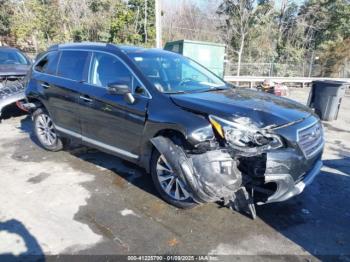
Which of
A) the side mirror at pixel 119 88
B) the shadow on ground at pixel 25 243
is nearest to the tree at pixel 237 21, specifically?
the side mirror at pixel 119 88

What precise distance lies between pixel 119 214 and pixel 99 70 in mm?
2072

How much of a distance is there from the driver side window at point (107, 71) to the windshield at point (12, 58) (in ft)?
19.8

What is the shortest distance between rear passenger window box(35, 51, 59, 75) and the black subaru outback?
0.08m

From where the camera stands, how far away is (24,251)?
8.84 ft

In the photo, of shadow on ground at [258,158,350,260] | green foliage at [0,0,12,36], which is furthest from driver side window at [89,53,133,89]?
green foliage at [0,0,12,36]

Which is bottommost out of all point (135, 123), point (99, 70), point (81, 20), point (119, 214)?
point (119, 214)

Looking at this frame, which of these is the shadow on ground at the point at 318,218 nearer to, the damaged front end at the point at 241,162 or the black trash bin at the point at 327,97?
the damaged front end at the point at 241,162

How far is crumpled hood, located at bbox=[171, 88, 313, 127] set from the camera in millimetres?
3059

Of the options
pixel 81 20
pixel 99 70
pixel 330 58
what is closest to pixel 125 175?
pixel 99 70

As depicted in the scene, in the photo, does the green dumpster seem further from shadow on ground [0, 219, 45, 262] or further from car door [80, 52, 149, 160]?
shadow on ground [0, 219, 45, 262]

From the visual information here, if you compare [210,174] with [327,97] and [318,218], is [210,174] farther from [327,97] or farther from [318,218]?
[327,97]

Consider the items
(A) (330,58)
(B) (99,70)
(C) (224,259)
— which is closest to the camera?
(C) (224,259)

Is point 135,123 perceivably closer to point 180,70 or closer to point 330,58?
point 180,70

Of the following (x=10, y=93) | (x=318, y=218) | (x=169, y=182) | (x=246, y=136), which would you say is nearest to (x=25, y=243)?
(x=169, y=182)
